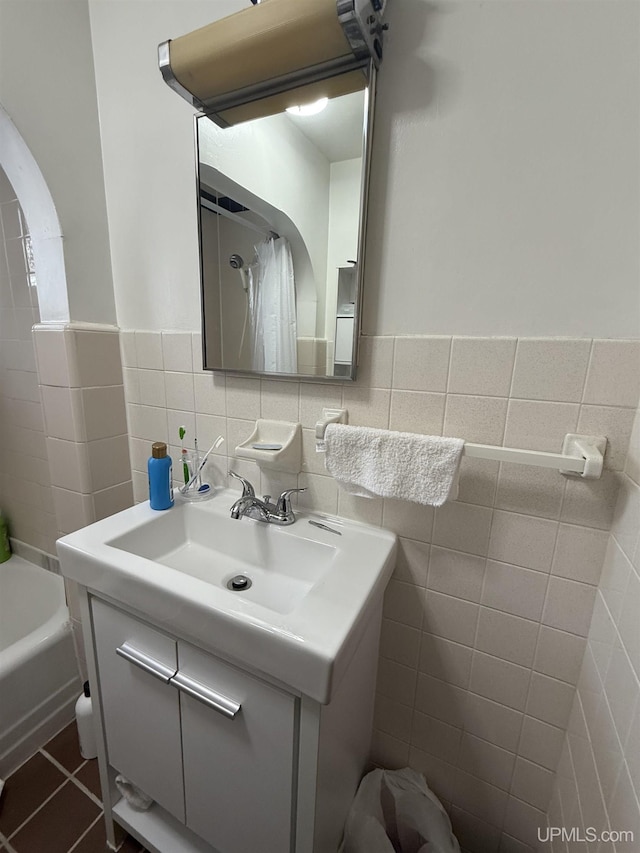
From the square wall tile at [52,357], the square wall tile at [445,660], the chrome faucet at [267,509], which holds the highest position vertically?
the square wall tile at [52,357]

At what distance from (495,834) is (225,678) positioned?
884 mm

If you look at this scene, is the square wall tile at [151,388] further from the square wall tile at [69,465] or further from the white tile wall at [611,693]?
the white tile wall at [611,693]

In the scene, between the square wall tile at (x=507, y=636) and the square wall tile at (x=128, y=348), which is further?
the square wall tile at (x=128, y=348)

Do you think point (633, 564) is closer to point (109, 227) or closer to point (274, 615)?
point (274, 615)

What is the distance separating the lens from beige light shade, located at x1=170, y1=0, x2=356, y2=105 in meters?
0.65

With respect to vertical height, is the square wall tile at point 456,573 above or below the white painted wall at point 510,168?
below

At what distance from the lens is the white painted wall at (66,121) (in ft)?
2.91

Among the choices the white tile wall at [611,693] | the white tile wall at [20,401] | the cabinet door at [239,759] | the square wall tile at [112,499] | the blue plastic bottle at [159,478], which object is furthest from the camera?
the white tile wall at [20,401]

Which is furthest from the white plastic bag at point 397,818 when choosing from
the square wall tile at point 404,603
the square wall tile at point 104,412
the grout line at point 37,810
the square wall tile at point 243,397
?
the square wall tile at point 104,412

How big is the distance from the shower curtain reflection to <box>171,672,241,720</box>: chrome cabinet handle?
70 cm

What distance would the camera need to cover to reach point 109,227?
110 cm

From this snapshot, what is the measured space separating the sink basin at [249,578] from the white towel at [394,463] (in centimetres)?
17

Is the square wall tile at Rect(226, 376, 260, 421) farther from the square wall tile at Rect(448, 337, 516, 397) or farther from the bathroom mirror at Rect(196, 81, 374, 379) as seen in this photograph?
the square wall tile at Rect(448, 337, 516, 397)

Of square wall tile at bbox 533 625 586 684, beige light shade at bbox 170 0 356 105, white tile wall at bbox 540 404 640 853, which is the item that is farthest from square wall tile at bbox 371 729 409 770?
beige light shade at bbox 170 0 356 105
